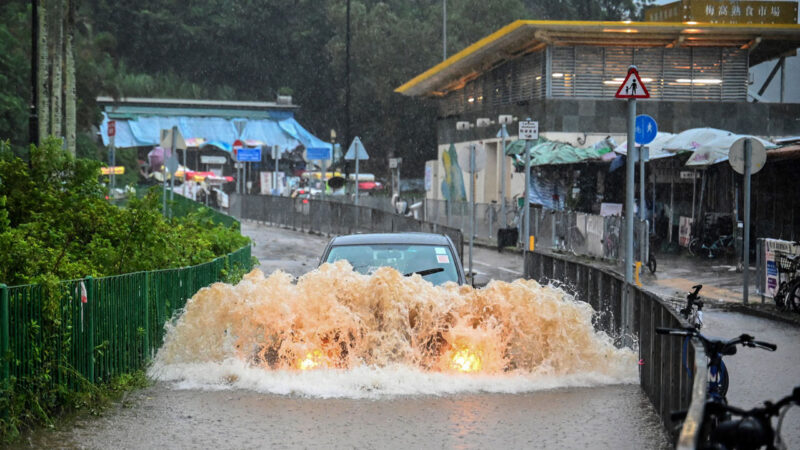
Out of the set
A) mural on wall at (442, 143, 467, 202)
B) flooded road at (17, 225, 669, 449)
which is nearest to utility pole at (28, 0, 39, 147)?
flooded road at (17, 225, 669, 449)

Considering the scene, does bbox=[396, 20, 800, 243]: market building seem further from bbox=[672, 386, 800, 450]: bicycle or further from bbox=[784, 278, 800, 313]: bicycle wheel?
bbox=[672, 386, 800, 450]: bicycle

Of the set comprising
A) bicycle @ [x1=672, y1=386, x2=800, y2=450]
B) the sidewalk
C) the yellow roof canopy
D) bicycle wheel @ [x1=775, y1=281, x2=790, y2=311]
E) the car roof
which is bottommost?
the sidewalk

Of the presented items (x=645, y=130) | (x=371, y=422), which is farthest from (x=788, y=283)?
(x=371, y=422)

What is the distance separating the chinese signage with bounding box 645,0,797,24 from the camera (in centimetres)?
4984

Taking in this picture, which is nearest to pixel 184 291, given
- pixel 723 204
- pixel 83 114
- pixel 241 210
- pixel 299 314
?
pixel 299 314

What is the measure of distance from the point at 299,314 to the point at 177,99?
88.3m

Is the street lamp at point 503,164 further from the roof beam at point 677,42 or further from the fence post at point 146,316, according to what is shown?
the fence post at point 146,316

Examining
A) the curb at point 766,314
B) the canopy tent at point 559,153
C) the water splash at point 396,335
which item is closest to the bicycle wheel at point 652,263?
the curb at point 766,314

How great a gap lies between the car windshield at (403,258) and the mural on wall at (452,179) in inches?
1706

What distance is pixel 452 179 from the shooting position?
60.0m

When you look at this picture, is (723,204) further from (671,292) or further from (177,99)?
(177,99)

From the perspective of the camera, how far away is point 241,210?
53906mm

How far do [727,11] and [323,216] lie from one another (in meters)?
20.4

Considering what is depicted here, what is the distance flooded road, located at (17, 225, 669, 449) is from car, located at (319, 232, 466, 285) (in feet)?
3.61
